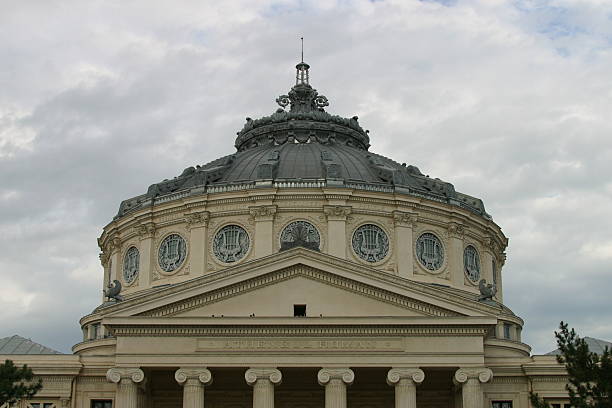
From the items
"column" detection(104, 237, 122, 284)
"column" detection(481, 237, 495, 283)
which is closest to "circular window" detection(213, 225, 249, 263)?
"column" detection(104, 237, 122, 284)

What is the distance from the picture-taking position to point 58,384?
62406 mm

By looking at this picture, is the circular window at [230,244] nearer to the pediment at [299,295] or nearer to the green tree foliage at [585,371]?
the pediment at [299,295]

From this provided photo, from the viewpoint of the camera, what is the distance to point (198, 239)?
7150cm

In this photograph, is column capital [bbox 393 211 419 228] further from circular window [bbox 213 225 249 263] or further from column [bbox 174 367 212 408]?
column [bbox 174 367 212 408]

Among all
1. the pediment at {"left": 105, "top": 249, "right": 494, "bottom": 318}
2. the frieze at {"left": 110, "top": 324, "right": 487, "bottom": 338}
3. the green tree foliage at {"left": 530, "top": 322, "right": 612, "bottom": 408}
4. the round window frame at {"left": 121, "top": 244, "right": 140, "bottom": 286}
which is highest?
the round window frame at {"left": 121, "top": 244, "right": 140, "bottom": 286}

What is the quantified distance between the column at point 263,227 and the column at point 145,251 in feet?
23.9

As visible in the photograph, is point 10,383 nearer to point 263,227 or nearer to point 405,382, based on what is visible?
point 405,382

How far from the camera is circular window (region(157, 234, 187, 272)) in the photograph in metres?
72.2

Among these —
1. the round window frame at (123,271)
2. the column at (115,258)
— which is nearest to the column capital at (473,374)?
the round window frame at (123,271)

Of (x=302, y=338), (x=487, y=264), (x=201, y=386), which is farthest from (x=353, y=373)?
(x=487, y=264)

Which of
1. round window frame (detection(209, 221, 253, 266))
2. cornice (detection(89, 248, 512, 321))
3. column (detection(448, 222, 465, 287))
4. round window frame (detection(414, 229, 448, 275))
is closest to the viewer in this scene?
cornice (detection(89, 248, 512, 321))

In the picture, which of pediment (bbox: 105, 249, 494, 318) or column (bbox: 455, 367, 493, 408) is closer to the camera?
column (bbox: 455, 367, 493, 408)

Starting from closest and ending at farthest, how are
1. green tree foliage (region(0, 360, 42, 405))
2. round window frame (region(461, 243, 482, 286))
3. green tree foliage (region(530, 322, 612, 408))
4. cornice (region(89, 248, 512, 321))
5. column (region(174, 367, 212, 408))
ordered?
green tree foliage (region(530, 322, 612, 408)), green tree foliage (region(0, 360, 42, 405)), column (region(174, 367, 212, 408)), cornice (region(89, 248, 512, 321)), round window frame (region(461, 243, 482, 286))

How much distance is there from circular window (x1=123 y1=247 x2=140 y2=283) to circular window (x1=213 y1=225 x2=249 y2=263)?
6322 mm
